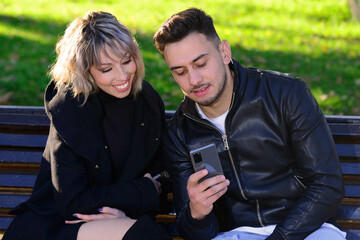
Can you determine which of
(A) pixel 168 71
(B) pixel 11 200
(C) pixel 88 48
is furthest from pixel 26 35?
(C) pixel 88 48

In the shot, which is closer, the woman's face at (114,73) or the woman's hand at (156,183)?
the woman's face at (114,73)

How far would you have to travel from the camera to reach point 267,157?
126 inches

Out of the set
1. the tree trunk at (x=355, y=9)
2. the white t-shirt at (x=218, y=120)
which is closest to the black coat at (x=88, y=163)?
the white t-shirt at (x=218, y=120)

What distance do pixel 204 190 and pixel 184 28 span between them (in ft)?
3.14

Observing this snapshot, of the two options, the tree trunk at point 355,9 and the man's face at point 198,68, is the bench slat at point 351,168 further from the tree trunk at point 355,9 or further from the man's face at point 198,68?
the tree trunk at point 355,9

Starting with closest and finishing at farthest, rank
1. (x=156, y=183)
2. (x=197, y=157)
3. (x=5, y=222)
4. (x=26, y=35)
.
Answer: (x=197, y=157) < (x=156, y=183) < (x=5, y=222) < (x=26, y=35)

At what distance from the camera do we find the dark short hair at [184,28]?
319cm

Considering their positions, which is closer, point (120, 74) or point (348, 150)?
point (120, 74)

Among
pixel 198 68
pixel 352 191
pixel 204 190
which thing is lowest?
pixel 352 191

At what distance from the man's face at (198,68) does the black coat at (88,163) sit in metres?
0.44

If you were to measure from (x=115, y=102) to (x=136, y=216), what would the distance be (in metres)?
0.74

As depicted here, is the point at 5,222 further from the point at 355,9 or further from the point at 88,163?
the point at 355,9

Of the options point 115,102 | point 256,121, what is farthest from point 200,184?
point 115,102

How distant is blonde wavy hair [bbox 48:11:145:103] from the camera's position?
10.8 ft
